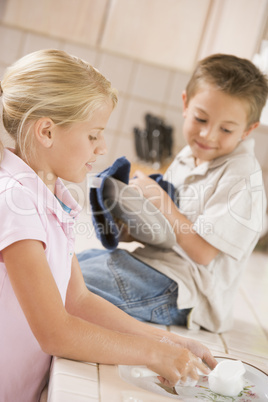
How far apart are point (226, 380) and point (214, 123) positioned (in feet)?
1.86

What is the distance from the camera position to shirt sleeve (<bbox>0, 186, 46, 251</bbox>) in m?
0.66

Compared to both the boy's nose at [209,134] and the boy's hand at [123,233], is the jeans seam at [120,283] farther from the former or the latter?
the boy's nose at [209,134]

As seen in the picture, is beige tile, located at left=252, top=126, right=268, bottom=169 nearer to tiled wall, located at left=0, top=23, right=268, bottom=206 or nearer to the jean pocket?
tiled wall, located at left=0, top=23, right=268, bottom=206

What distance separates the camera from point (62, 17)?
233 centimetres

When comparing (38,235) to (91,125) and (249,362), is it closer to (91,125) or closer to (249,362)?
(91,125)

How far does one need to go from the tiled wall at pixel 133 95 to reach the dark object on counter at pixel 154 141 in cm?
8

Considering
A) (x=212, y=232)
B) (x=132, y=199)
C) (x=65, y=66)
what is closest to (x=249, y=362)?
(x=212, y=232)

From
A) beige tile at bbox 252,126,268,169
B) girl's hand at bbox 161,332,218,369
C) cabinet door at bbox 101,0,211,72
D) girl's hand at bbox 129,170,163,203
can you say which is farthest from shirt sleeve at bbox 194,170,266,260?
beige tile at bbox 252,126,268,169

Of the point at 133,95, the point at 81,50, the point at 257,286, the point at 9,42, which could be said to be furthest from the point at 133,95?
the point at 257,286

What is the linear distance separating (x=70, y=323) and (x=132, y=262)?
484 mm

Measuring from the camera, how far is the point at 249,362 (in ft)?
2.94

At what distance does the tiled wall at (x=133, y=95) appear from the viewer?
8.04ft

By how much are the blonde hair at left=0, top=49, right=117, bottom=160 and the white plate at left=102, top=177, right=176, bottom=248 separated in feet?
1.12

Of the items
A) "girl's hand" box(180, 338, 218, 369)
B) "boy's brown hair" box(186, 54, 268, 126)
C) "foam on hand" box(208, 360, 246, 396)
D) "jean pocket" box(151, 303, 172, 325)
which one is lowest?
"jean pocket" box(151, 303, 172, 325)
